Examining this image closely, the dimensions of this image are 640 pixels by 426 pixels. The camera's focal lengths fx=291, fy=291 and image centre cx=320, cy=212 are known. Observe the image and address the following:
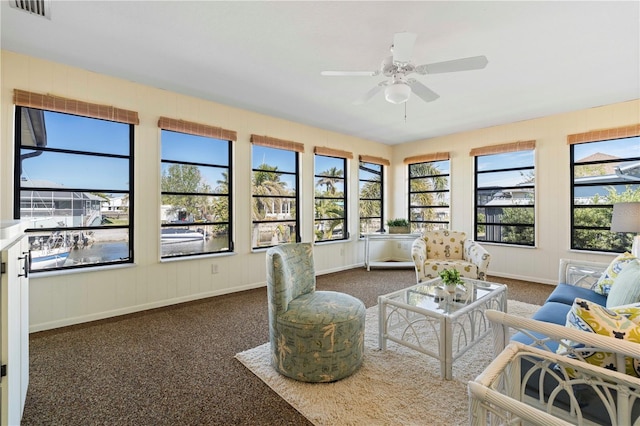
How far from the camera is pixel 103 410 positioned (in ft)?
5.75

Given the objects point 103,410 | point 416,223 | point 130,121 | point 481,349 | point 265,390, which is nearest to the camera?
point 103,410

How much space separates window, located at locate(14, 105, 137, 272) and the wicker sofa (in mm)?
3705

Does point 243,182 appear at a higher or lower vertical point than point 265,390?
higher

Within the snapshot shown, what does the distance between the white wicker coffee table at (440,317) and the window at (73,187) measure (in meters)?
3.02

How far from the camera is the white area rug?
5.46ft

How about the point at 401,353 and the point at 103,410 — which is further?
→ the point at 401,353

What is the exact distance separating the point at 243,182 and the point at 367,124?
2.35 metres

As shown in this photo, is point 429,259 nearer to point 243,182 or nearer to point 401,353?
point 401,353

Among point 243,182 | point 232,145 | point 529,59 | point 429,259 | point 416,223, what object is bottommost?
point 429,259

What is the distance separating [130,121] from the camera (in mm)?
3301

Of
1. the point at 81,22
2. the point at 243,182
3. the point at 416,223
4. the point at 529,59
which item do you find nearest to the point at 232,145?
the point at 243,182

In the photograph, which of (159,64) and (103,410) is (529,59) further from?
(103,410)

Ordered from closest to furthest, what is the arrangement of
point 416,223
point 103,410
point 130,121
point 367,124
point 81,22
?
point 103,410 < point 81,22 < point 130,121 < point 367,124 < point 416,223

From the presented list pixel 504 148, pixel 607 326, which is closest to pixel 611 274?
pixel 607 326
